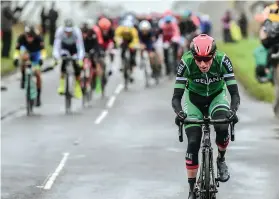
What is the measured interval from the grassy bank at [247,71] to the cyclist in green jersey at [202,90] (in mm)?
14261

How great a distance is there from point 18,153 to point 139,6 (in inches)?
3560

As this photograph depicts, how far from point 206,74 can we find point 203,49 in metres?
0.46

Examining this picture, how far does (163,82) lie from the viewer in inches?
1265

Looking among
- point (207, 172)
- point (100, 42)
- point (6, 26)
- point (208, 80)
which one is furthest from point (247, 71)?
point (207, 172)

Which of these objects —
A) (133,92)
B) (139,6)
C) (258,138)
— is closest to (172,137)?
(258,138)

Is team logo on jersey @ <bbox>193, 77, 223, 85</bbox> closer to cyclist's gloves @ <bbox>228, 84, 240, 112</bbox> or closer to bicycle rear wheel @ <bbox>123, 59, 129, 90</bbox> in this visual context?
cyclist's gloves @ <bbox>228, 84, 240, 112</bbox>

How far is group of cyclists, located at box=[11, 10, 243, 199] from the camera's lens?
1033cm

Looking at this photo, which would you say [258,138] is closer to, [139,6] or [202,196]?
[202,196]

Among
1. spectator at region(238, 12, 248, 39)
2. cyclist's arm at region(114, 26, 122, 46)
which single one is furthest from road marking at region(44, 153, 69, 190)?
spectator at region(238, 12, 248, 39)

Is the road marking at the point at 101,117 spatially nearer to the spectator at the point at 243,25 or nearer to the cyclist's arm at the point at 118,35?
the cyclist's arm at the point at 118,35

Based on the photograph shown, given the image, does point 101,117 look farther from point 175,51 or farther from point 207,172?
point 175,51

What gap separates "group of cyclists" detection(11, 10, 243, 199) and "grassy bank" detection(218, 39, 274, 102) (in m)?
2.25

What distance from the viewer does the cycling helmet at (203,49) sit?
1004cm

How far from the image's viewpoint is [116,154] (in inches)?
627
